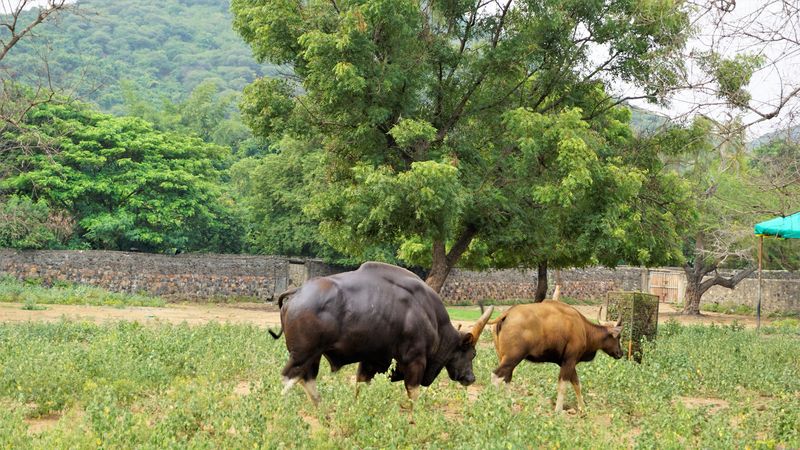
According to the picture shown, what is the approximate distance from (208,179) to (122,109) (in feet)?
109

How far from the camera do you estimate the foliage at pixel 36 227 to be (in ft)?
99.9

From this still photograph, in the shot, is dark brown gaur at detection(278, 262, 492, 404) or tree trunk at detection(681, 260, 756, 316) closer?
dark brown gaur at detection(278, 262, 492, 404)

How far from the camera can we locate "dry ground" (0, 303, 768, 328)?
72.7 feet

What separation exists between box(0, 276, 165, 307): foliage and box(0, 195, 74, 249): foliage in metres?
1.47

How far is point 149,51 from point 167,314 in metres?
75.5

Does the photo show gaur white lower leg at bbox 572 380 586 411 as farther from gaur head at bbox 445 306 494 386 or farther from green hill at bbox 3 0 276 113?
green hill at bbox 3 0 276 113

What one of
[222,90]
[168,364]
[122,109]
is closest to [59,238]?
[168,364]

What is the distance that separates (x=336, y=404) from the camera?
904 cm

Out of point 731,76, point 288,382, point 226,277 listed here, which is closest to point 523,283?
point 226,277

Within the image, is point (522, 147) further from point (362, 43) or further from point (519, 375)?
point (519, 375)

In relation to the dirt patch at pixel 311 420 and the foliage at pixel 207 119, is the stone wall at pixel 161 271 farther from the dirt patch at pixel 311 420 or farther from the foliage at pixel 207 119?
the dirt patch at pixel 311 420

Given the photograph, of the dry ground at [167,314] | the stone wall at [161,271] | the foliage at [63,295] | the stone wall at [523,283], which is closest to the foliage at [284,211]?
the stone wall at [161,271]

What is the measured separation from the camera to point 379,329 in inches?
361

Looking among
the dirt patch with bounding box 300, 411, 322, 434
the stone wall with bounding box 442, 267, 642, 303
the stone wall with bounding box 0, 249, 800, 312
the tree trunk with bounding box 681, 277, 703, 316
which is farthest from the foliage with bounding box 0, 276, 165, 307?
the tree trunk with bounding box 681, 277, 703, 316
